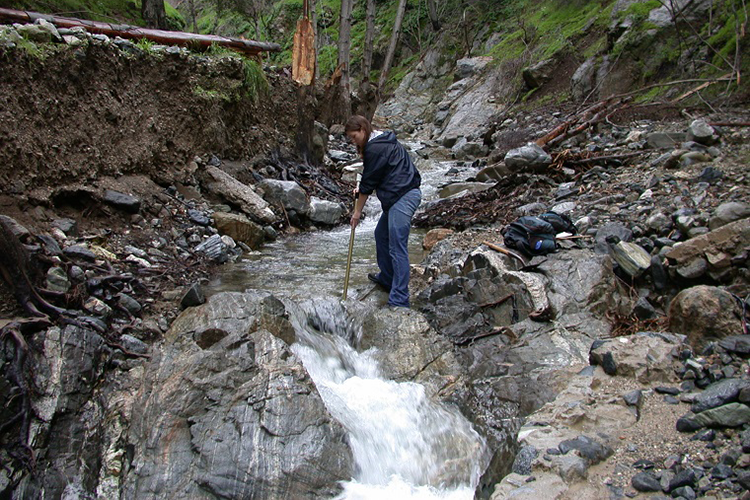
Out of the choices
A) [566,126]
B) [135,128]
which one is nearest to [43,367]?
[135,128]

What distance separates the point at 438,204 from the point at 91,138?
655 cm

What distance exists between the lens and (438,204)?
10.4m

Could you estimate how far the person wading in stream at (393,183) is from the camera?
495 centimetres

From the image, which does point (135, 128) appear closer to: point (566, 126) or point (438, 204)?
point (438, 204)

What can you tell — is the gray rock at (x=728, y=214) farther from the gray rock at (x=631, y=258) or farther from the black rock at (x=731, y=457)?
the black rock at (x=731, y=457)

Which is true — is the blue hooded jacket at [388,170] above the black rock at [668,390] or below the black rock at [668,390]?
above

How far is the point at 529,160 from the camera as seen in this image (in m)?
9.65

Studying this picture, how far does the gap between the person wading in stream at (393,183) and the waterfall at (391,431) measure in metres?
0.97

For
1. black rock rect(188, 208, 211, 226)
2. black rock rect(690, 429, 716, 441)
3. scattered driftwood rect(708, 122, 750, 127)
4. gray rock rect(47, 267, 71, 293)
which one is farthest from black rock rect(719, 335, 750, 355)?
black rock rect(188, 208, 211, 226)

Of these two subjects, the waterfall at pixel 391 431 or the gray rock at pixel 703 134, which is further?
the gray rock at pixel 703 134

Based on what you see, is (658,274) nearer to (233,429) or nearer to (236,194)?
(233,429)

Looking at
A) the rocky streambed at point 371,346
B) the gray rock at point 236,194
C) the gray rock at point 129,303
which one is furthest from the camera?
the gray rock at point 236,194

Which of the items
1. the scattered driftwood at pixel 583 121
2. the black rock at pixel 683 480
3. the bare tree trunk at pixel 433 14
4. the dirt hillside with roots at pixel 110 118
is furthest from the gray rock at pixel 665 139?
the bare tree trunk at pixel 433 14

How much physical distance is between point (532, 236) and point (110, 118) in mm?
5798
